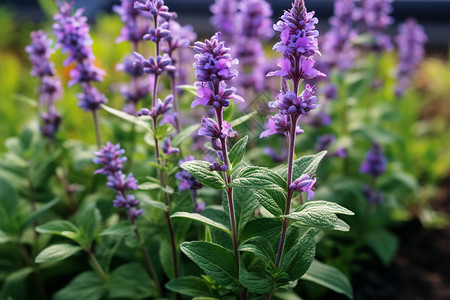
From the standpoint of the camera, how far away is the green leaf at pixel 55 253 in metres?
2.05

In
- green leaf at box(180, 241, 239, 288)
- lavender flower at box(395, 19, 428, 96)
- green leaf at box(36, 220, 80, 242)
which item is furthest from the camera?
A: lavender flower at box(395, 19, 428, 96)

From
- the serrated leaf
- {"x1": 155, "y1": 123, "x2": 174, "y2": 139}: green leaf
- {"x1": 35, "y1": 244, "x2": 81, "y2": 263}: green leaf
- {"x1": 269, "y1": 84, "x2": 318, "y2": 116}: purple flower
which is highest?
{"x1": 269, "y1": 84, "x2": 318, "y2": 116}: purple flower

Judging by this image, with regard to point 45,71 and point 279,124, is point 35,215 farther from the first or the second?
point 279,124

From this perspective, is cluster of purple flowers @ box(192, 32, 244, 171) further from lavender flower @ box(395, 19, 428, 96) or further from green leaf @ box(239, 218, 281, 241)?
lavender flower @ box(395, 19, 428, 96)

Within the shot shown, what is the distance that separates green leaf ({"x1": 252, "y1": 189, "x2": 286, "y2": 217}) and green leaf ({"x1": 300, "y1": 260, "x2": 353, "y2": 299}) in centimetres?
53

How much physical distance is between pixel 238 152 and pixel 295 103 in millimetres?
300

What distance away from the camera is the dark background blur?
7691 mm

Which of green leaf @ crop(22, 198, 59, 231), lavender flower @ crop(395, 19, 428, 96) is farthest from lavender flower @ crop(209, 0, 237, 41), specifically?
green leaf @ crop(22, 198, 59, 231)

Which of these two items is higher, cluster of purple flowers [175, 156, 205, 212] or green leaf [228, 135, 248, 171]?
green leaf [228, 135, 248, 171]

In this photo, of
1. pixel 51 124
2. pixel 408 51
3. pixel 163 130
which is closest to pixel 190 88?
pixel 163 130

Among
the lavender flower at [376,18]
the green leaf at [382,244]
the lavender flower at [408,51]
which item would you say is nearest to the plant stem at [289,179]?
the green leaf at [382,244]

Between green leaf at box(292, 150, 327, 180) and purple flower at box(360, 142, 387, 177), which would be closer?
green leaf at box(292, 150, 327, 180)

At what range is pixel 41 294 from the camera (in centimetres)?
273

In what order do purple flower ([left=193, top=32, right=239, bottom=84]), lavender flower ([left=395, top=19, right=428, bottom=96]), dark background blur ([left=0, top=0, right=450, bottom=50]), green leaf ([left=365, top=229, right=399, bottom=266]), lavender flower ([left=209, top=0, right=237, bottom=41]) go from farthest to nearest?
dark background blur ([left=0, top=0, right=450, bottom=50])
lavender flower ([left=395, top=19, right=428, bottom=96])
lavender flower ([left=209, top=0, right=237, bottom=41])
green leaf ([left=365, top=229, right=399, bottom=266])
purple flower ([left=193, top=32, right=239, bottom=84])
